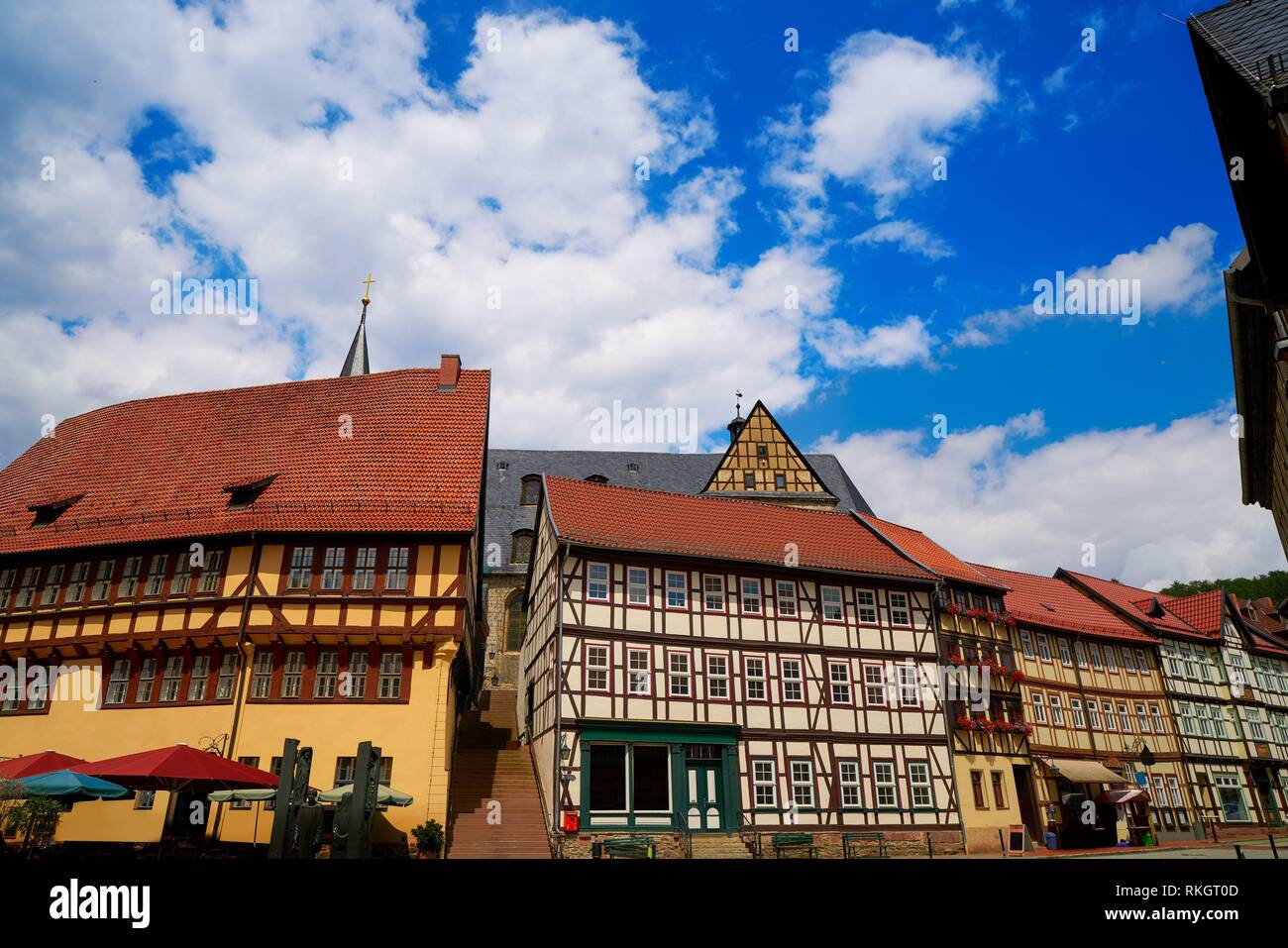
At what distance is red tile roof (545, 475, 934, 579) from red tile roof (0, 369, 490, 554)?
3.46m

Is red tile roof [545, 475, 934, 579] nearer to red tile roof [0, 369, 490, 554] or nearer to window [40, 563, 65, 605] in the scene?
red tile roof [0, 369, 490, 554]

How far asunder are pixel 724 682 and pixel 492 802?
741cm

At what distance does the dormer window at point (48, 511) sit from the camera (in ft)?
84.4

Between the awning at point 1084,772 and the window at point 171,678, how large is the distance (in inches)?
1136

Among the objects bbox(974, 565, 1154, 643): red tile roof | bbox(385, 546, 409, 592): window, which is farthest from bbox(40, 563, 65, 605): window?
bbox(974, 565, 1154, 643): red tile roof

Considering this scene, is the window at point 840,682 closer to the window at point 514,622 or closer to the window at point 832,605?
the window at point 832,605

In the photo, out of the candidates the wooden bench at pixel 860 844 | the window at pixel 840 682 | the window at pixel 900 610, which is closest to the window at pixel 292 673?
the wooden bench at pixel 860 844

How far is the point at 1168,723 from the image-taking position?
36.2 meters

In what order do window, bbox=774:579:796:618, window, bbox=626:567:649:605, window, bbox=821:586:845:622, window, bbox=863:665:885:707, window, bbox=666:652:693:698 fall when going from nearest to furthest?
window, bbox=666:652:693:698 < window, bbox=626:567:649:605 < window, bbox=863:665:885:707 < window, bbox=774:579:796:618 < window, bbox=821:586:845:622

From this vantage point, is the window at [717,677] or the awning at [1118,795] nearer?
the window at [717,677]

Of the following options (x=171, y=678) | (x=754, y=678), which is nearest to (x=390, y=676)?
(x=171, y=678)

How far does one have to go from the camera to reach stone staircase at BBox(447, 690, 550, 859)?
2080 cm
